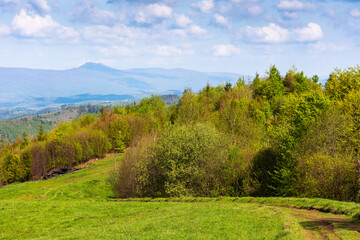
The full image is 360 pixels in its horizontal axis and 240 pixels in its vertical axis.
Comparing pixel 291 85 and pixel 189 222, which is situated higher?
pixel 291 85

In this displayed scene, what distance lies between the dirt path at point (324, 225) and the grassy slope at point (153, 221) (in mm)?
493

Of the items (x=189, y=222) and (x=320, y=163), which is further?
(x=320, y=163)

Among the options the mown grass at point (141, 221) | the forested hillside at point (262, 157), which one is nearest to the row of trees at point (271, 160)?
the forested hillside at point (262, 157)

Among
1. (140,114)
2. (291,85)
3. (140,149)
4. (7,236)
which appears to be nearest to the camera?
(7,236)

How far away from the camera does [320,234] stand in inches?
797

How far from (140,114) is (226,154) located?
9562cm

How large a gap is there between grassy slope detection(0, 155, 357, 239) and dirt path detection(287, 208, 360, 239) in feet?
1.62

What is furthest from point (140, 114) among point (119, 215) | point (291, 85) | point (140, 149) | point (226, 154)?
point (119, 215)

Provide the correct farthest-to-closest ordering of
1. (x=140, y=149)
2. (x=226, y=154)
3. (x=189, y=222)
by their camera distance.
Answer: (x=140, y=149) < (x=226, y=154) < (x=189, y=222)

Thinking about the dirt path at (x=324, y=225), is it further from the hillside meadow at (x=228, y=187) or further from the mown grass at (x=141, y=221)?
the mown grass at (x=141, y=221)

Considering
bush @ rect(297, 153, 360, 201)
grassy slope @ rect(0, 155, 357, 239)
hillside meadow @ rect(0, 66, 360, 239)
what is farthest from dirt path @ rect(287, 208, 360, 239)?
bush @ rect(297, 153, 360, 201)

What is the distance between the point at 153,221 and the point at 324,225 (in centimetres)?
1525

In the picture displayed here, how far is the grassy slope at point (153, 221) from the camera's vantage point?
71.8 ft

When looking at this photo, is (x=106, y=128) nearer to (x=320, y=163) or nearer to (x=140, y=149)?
(x=140, y=149)
